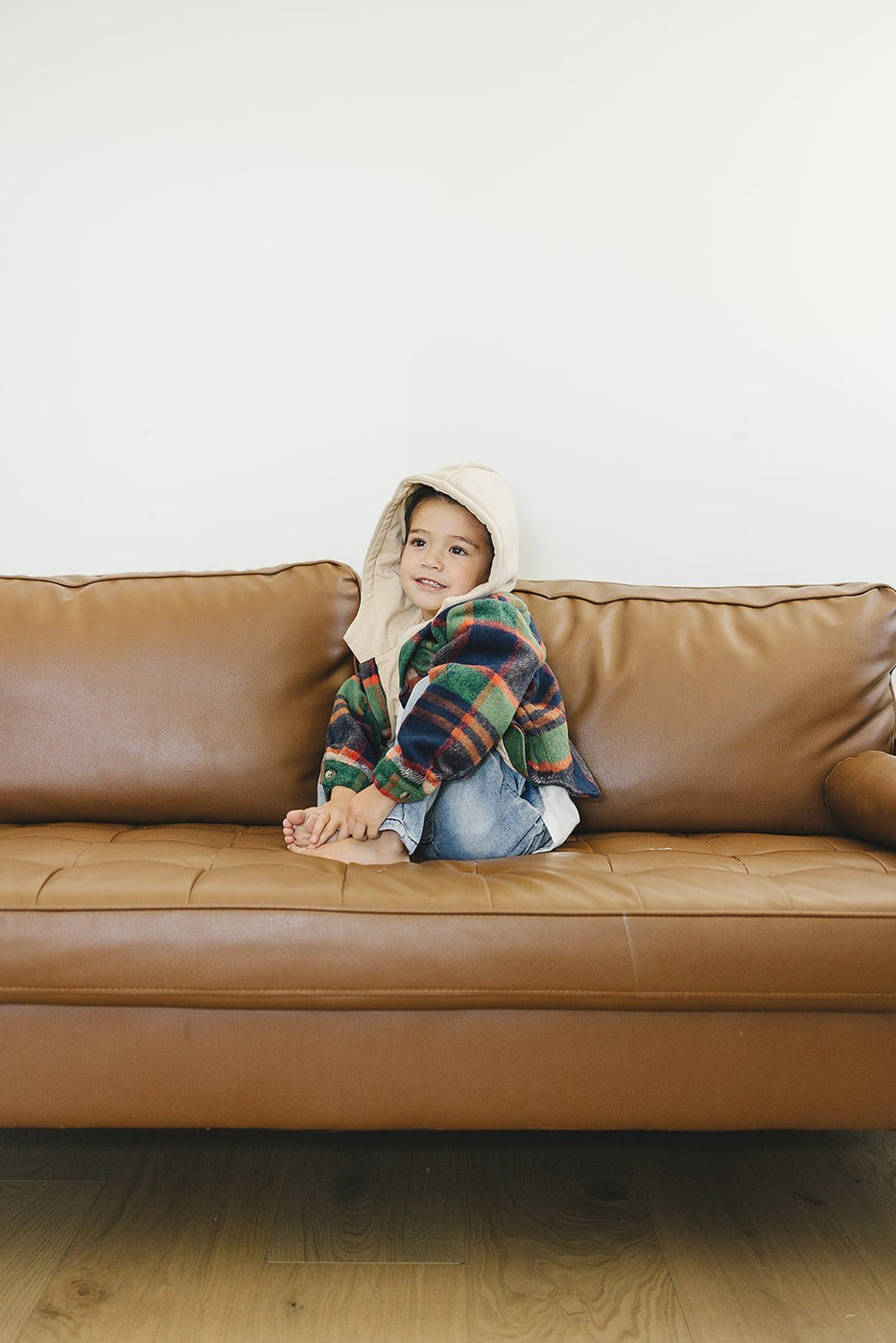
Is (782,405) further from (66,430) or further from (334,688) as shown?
(66,430)

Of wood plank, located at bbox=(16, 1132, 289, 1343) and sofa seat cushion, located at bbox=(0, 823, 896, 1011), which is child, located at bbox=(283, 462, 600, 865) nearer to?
sofa seat cushion, located at bbox=(0, 823, 896, 1011)

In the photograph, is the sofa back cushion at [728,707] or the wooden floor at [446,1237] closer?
the wooden floor at [446,1237]

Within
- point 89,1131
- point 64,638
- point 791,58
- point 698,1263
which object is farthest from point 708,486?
point 89,1131

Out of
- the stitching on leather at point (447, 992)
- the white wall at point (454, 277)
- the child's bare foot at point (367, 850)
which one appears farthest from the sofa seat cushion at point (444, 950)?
the white wall at point (454, 277)

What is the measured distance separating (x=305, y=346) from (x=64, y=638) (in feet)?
2.62

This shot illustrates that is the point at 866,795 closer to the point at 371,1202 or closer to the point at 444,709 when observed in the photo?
the point at 444,709

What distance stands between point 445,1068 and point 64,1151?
665 millimetres

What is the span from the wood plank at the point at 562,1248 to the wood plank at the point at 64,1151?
52 cm

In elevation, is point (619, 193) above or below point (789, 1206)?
above

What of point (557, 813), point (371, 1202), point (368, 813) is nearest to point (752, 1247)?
point (371, 1202)

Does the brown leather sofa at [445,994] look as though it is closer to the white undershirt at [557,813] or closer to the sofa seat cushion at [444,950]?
the sofa seat cushion at [444,950]

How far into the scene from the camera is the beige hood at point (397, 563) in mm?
1692

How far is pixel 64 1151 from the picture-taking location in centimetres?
151

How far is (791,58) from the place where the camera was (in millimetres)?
2049
